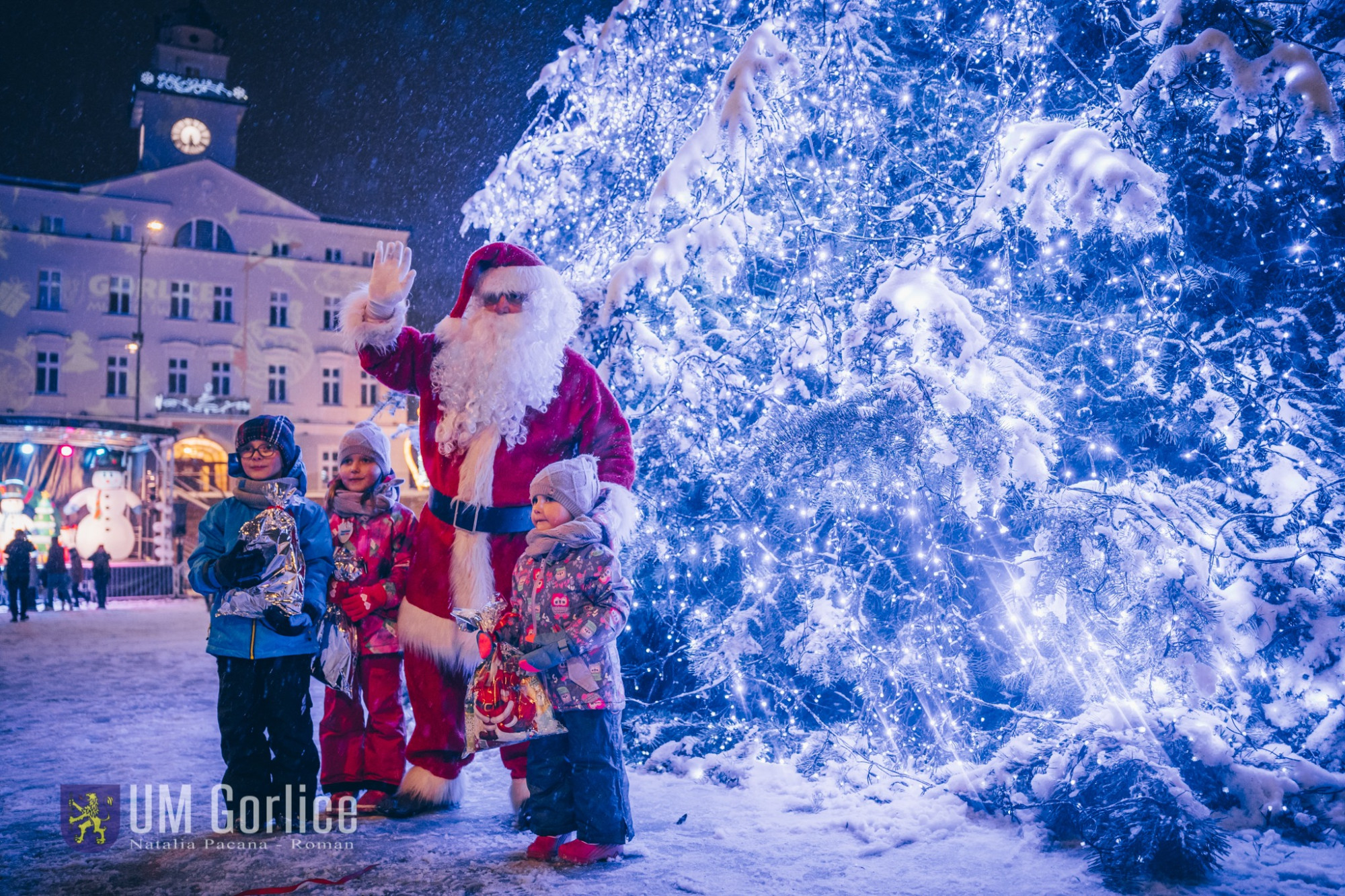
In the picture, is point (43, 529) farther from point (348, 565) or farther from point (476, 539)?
point (476, 539)

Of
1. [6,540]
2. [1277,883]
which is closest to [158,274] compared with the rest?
[6,540]

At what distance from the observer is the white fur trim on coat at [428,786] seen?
3689 mm

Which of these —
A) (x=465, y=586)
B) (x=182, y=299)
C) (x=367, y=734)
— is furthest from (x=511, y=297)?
(x=182, y=299)

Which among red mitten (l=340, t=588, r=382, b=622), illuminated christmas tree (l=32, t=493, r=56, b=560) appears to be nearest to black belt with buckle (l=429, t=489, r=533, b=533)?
red mitten (l=340, t=588, r=382, b=622)

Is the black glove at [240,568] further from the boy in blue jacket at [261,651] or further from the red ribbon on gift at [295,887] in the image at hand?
the red ribbon on gift at [295,887]

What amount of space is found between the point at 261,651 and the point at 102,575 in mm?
17432

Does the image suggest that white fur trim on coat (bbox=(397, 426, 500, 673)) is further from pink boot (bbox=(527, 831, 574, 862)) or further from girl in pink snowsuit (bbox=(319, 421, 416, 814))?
pink boot (bbox=(527, 831, 574, 862))

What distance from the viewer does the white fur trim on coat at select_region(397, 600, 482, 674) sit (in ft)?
12.0

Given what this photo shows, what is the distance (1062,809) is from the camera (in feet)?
11.0

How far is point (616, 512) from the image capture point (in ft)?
→ 11.6

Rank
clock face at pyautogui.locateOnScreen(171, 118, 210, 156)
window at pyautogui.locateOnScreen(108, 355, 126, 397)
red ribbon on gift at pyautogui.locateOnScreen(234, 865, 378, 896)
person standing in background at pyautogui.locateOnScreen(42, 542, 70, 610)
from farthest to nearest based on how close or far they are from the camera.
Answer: clock face at pyautogui.locateOnScreen(171, 118, 210, 156)
window at pyautogui.locateOnScreen(108, 355, 126, 397)
person standing in background at pyautogui.locateOnScreen(42, 542, 70, 610)
red ribbon on gift at pyautogui.locateOnScreen(234, 865, 378, 896)

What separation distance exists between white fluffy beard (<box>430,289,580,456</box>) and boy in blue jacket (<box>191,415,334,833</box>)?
672mm

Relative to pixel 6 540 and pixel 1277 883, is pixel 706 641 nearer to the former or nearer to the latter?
pixel 1277 883

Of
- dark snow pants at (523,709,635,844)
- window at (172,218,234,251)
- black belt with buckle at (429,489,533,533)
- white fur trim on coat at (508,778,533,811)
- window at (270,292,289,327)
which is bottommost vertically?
white fur trim on coat at (508,778,533,811)
